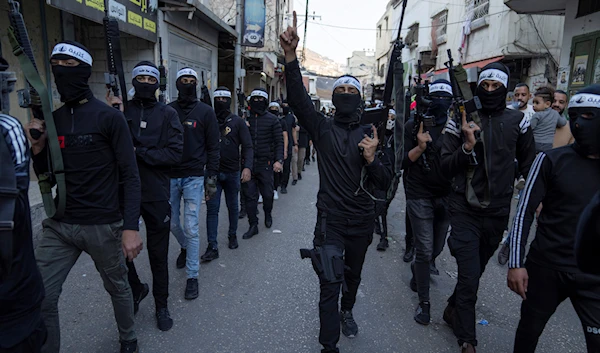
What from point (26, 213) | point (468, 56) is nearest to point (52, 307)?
point (26, 213)

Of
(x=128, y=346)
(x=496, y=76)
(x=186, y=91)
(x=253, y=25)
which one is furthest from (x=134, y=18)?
(x=496, y=76)

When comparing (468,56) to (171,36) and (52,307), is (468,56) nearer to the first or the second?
(171,36)

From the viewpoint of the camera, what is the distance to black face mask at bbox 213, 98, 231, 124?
18.3ft

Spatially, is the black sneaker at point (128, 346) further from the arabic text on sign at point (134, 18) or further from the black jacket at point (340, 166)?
the arabic text on sign at point (134, 18)

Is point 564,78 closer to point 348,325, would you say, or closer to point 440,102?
point 440,102

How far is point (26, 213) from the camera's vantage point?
1703mm

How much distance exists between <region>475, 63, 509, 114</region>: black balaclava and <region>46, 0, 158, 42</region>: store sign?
5.53m

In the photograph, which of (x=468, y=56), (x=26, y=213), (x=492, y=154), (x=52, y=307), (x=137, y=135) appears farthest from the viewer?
(x=468, y=56)

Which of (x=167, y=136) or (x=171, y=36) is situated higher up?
(x=171, y=36)

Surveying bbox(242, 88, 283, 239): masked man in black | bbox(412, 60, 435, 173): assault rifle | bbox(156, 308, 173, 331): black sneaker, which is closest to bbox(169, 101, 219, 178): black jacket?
bbox(156, 308, 173, 331): black sneaker

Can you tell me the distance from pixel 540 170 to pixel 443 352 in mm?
1631

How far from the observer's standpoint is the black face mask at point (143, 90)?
3.34 meters

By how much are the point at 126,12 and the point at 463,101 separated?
6.83 m

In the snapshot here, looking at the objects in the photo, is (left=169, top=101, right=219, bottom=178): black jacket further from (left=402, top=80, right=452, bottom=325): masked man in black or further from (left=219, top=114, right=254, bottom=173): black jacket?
(left=402, top=80, right=452, bottom=325): masked man in black
